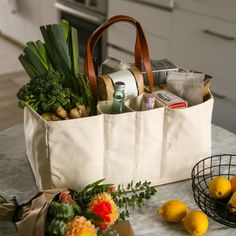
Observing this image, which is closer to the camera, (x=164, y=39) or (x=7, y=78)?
(x=164, y=39)

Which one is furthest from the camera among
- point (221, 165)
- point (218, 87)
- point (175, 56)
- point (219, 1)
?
point (175, 56)

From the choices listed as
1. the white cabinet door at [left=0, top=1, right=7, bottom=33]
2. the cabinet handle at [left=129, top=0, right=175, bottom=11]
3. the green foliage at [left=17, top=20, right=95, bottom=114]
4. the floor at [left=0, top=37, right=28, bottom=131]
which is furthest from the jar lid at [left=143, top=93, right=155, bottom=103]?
the white cabinet door at [left=0, top=1, right=7, bottom=33]

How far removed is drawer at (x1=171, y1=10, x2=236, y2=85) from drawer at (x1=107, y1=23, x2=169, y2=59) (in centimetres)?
10

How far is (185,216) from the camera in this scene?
3.12ft

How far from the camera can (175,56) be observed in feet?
8.77

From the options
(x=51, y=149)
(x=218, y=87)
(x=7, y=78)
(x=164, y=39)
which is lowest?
Result: (x=7, y=78)

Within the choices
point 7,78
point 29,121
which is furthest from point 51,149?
point 7,78

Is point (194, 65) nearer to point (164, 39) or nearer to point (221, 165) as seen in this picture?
point (164, 39)

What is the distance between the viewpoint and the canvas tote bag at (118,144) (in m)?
0.93

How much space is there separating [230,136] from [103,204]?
2.13 ft

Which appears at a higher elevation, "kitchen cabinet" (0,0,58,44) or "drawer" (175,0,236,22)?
"drawer" (175,0,236,22)

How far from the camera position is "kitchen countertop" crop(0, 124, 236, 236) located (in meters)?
0.95

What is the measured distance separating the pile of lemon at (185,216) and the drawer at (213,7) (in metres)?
1.54

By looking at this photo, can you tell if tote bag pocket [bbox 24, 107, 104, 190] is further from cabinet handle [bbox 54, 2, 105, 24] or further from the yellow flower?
cabinet handle [bbox 54, 2, 105, 24]
